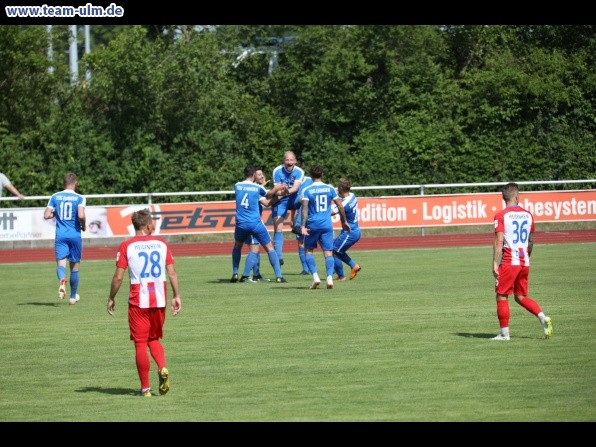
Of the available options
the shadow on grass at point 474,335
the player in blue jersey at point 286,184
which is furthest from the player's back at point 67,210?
the shadow on grass at point 474,335


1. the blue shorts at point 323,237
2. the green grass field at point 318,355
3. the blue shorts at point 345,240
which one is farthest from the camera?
the blue shorts at point 345,240

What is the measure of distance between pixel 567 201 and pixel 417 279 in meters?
13.8

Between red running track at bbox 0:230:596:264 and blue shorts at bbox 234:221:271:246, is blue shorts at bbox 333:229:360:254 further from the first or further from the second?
red running track at bbox 0:230:596:264

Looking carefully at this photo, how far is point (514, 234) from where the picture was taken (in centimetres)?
1313

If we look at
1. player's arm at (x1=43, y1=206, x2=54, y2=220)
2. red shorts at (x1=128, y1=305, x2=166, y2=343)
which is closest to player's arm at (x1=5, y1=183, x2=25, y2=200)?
player's arm at (x1=43, y1=206, x2=54, y2=220)

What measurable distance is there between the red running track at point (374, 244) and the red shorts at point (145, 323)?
19.2 meters

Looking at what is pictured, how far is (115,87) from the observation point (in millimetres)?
38250

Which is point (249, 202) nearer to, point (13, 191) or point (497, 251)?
point (13, 191)

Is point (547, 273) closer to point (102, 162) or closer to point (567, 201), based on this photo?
point (567, 201)

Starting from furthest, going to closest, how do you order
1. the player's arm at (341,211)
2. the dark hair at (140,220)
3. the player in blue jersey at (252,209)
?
the player in blue jersey at (252,209) < the player's arm at (341,211) < the dark hair at (140,220)

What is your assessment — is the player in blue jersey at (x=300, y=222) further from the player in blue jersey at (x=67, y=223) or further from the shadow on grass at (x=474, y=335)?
the shadow on grass at (x=474, y=335)

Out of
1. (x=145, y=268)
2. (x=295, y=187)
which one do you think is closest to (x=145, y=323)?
(x=145, y=268)

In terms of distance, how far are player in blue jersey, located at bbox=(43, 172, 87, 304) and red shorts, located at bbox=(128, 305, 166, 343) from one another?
7.80 meters

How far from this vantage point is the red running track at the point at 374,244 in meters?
30.4
